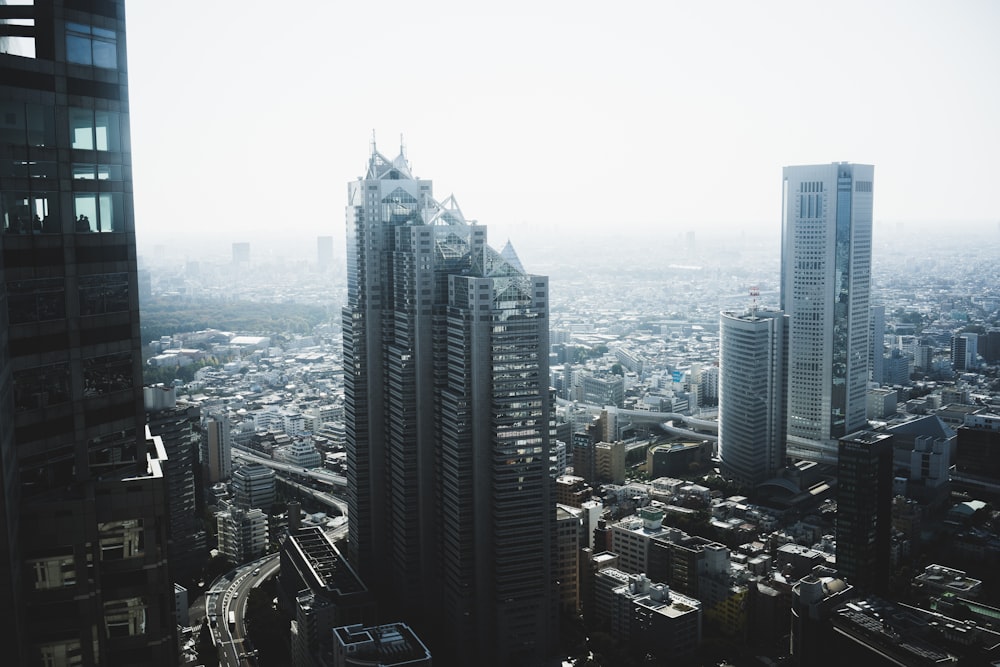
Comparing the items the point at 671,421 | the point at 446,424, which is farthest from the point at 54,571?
the point at 671,421

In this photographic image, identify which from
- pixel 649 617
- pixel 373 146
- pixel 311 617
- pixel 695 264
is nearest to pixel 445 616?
pixel 311 617

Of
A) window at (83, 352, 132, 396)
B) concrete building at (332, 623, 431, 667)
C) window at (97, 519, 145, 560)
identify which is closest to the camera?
window at (97, 519, 145, 560)

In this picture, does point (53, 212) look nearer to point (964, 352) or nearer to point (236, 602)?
point (236, 602)

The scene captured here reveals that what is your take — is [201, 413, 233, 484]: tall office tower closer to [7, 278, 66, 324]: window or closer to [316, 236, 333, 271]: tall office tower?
[7, 278, 66, 324]: window

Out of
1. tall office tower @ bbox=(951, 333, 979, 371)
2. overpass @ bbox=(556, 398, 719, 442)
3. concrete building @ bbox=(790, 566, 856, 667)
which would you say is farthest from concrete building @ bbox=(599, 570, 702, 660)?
tall office tower @ bbox=(951, 333, 979, 371)

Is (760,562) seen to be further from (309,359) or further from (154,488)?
(309,359)

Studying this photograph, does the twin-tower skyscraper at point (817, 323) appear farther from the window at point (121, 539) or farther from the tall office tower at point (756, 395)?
the window at point (121, 539)
